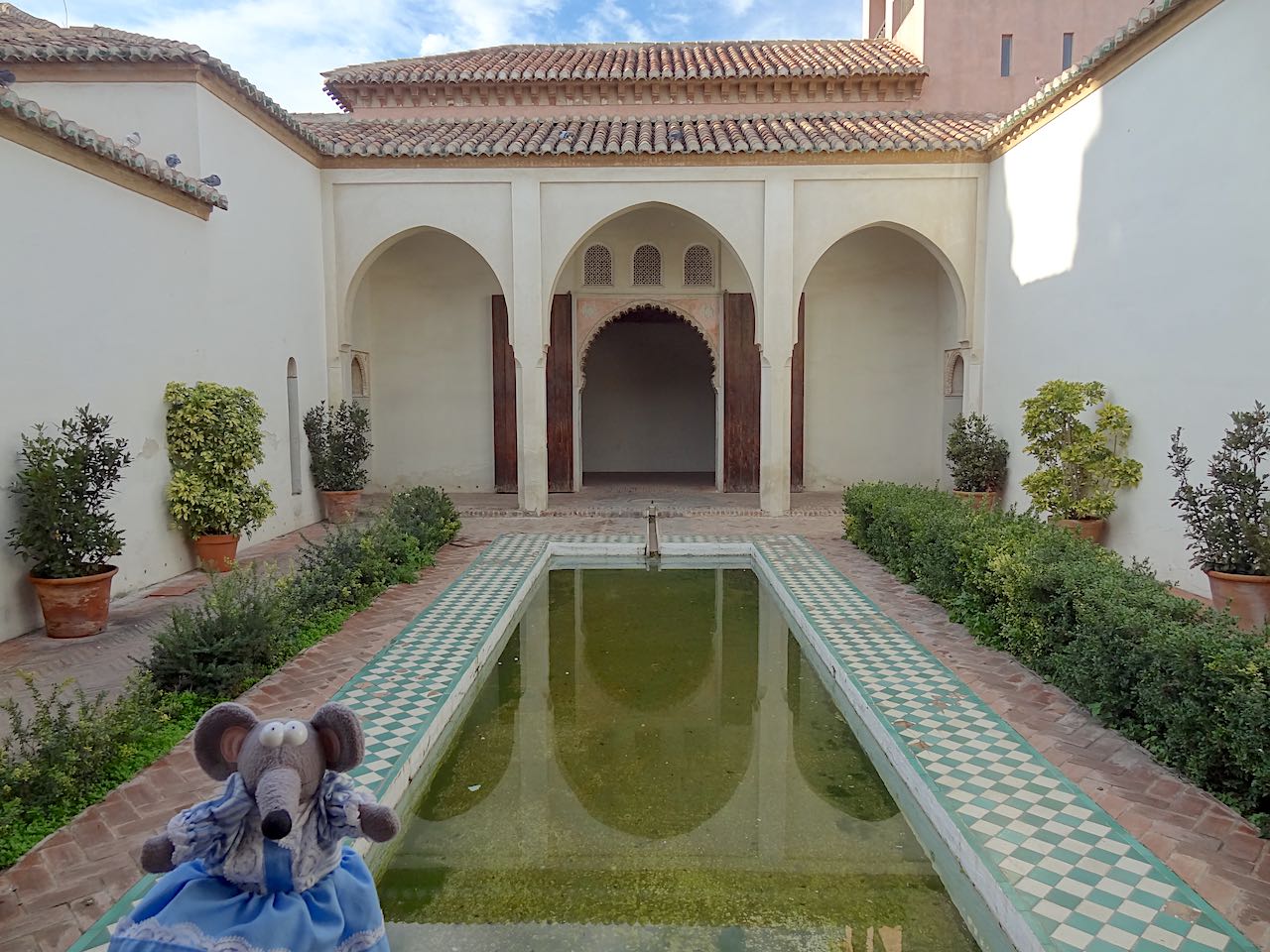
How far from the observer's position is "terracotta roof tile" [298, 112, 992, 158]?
39.1 ft

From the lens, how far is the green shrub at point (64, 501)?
20.2 ft

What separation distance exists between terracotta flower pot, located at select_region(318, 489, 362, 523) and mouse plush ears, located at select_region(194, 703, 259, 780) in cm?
1001

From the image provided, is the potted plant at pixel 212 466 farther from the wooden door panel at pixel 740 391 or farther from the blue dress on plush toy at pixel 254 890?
the wooden door panel at pixel 740 391

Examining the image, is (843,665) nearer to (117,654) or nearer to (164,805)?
(164,805)

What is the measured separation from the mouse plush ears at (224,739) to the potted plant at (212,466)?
22.3ft

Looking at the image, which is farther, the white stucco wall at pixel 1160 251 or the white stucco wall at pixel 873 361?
the white stucco wall at pixel 873 361

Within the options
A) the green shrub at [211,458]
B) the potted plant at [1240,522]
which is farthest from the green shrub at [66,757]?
the potted plant at [1240,522]

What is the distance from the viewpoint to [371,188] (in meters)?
12.2

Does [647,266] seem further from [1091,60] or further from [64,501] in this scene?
[64,501]

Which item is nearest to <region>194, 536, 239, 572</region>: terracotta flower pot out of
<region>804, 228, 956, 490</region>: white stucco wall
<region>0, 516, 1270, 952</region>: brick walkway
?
<region>0, 516, 1270, 952</region>: brick walkway

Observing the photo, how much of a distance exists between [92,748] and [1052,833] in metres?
4.17

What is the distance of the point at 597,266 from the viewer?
563 inches

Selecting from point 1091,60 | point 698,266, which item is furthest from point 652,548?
point 1091,60

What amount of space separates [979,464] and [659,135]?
21.3 ft
